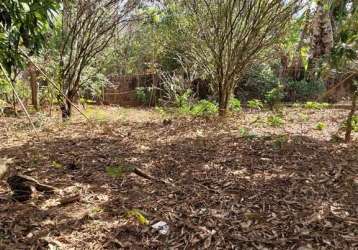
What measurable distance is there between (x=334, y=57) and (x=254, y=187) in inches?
70.3

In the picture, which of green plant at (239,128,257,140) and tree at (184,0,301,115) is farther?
tree at (184,0,301,115)

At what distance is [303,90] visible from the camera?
12.0 meters

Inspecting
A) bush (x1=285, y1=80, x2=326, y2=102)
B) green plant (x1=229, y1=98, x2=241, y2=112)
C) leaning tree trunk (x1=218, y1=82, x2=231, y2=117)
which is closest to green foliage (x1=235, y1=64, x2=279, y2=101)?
bush (x1=285, y1=80, x2=326, y2=102)

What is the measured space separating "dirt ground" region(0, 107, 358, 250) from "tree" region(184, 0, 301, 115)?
1714mm

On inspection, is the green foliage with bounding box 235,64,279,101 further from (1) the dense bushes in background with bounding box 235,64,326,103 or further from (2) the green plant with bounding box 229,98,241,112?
(2) the green plant with bounding box 229,98,241,112

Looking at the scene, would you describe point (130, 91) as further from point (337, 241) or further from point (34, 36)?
point (337, 241)

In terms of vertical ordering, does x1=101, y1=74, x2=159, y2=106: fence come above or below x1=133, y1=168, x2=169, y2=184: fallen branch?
above

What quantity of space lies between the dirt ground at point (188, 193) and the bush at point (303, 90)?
767 centimetres

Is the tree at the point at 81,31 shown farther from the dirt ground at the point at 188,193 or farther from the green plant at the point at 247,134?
the green plant at the point at 247,134

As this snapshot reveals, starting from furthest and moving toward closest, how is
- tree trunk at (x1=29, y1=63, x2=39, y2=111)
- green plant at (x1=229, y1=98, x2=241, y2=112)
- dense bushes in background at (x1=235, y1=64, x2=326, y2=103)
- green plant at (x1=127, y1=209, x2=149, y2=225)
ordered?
dense bushes in background at (x1=235, y1=64, x2=326, y2=103), tree trunk at (x1=29, y1=63, x2=39, y2=111), green plant at (x1=229, y1=98, x2=241, y2=112), green plant at (x1=127, y1=209, x2=149, y2=225)

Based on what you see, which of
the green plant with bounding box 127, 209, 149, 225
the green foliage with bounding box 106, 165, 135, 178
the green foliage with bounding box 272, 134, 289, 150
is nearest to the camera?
the green plant with bounding box 127, 209, 149, 225

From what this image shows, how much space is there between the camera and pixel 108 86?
41.2 feet

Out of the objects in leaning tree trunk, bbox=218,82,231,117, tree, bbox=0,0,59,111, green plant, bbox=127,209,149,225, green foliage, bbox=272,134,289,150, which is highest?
tree, bbox=0,0,59,111

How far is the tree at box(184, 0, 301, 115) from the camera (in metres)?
5.61
